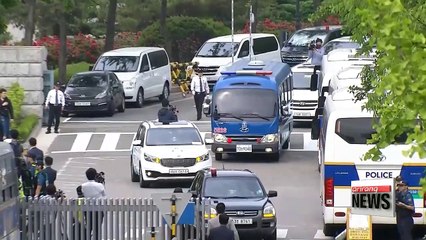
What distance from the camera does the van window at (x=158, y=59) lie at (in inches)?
1875

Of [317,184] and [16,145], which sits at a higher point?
[16,145]

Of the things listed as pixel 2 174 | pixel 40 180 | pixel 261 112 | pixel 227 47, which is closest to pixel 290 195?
pixel 261 112

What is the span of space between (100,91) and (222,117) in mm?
9473

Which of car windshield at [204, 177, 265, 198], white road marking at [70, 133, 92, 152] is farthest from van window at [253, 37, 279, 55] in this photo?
car windshield at [204, 177, 265, 198]

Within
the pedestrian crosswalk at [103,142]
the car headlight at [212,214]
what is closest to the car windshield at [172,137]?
the pedestrian crosswalk at [103,142]

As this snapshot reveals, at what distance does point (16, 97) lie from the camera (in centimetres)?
3844

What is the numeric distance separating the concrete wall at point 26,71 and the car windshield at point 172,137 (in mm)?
9658

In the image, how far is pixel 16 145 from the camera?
25.8 meters

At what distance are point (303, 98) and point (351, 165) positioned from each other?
57.3ft

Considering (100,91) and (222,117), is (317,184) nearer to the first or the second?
(222,117)

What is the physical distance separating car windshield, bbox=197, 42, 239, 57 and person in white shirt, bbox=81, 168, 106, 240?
29.9 metres

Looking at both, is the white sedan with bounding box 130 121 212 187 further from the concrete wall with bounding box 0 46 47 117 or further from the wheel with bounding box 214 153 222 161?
the concrete wall with bounding box 0 46 47 117

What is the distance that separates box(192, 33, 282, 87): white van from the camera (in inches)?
2010

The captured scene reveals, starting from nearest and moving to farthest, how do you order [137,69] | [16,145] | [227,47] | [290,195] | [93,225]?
[93,225], [16,145], [290,195], [137,69], [227,47]
